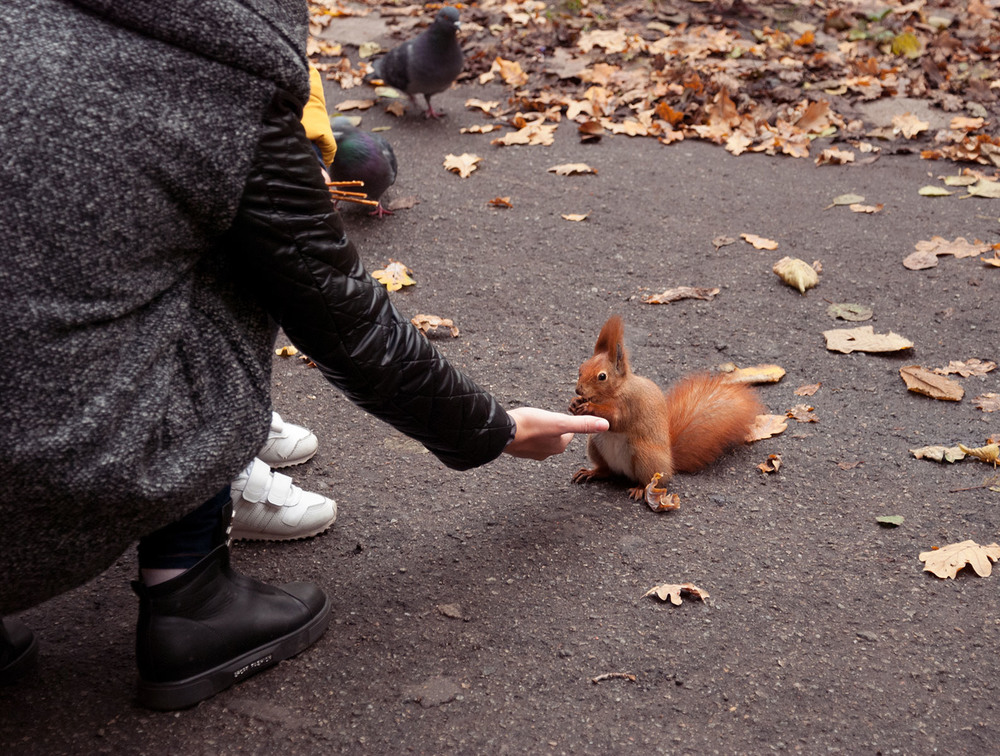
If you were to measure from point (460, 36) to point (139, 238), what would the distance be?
19.9ft

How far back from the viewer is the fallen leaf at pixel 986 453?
249cm

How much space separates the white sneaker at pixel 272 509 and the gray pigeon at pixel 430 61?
3739mm

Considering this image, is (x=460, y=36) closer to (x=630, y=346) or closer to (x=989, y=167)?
(x=989, y=167)

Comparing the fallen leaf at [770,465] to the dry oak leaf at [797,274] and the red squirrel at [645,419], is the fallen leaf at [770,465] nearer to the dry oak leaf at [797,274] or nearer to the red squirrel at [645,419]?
the red squirrel at [645,419]

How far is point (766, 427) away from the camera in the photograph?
2.74m

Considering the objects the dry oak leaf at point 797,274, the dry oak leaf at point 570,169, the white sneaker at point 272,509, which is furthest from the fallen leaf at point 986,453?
the dry oak leaf at point 570,169

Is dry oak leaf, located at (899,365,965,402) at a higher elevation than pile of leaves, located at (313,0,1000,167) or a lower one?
lower

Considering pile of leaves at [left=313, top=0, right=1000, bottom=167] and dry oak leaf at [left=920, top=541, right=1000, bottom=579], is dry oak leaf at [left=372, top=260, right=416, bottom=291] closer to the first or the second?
pile of leaves at [left=313, top=0, right=1000, bottom=167]

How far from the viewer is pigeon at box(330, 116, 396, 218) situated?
4172 mm

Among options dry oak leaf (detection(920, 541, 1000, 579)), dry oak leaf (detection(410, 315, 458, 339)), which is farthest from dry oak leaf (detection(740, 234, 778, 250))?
dry oak leaf (detection(920, 541, 1000, 579))

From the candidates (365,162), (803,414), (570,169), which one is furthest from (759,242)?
Result: (365,162)

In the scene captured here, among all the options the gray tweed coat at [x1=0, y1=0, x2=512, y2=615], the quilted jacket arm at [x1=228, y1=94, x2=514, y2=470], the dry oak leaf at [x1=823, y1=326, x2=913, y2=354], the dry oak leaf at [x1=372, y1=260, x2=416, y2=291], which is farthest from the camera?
the dry oak leaf at [x1=372, y1=260, x2=416, y2=291]

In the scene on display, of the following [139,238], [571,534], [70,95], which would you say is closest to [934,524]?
[571,534]

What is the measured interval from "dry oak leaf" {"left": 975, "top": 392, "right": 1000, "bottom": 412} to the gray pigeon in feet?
12.1
